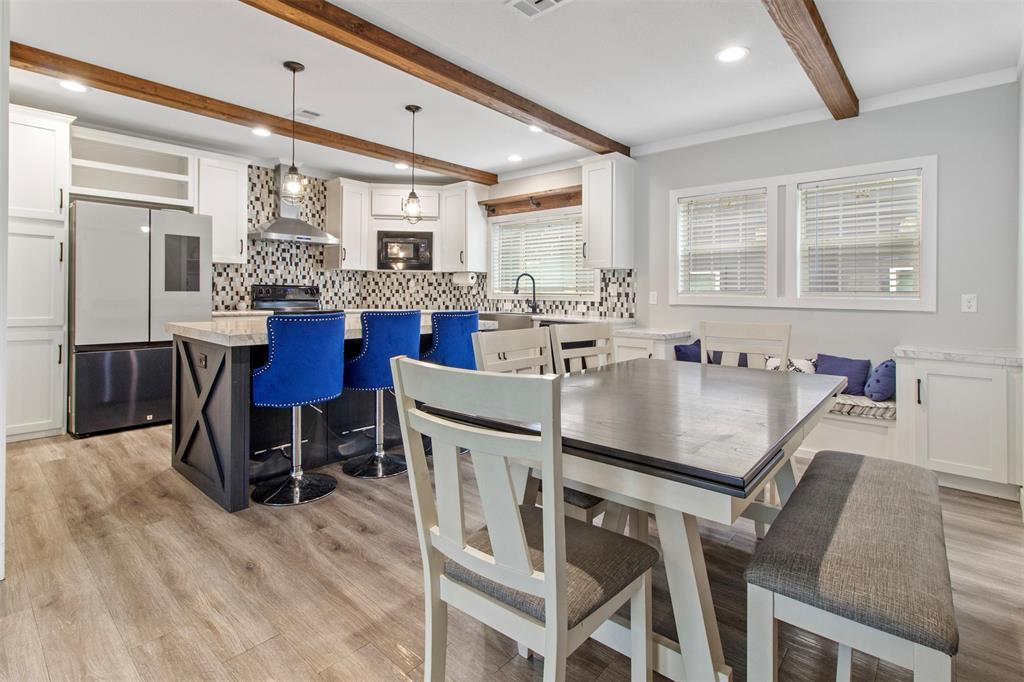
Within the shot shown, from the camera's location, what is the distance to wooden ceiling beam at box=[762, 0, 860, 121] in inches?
91.5

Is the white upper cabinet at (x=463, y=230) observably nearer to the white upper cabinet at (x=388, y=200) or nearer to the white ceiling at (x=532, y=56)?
the white upper cabinet at (x=388, y=200)

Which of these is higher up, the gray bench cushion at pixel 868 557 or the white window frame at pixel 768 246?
the white window frame at pixel 768 246

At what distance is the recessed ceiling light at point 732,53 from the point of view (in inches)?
114

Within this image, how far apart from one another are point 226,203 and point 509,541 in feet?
16.1

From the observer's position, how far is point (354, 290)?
6316mm

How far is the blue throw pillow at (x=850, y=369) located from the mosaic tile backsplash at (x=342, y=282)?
171cm

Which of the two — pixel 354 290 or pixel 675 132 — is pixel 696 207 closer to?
pixel 675 132

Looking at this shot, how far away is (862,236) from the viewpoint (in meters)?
3.67

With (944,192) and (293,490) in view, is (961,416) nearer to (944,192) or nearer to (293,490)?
(944,192)

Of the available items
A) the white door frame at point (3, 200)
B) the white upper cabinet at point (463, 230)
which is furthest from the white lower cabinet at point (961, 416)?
the white door frame at point (3, 200)

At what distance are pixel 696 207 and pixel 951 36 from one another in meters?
1.95

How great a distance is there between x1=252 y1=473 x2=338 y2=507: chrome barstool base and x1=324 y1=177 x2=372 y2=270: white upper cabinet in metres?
3.21

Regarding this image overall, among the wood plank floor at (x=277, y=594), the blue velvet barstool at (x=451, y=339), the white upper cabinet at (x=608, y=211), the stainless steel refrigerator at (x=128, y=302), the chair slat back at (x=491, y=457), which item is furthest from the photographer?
the white upper cabinet at (x=608, y=211)

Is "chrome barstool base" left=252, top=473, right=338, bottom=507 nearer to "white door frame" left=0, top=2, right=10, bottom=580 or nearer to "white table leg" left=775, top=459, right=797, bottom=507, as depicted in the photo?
"white door frame" left=0, top=2, right=10, bottom=580
